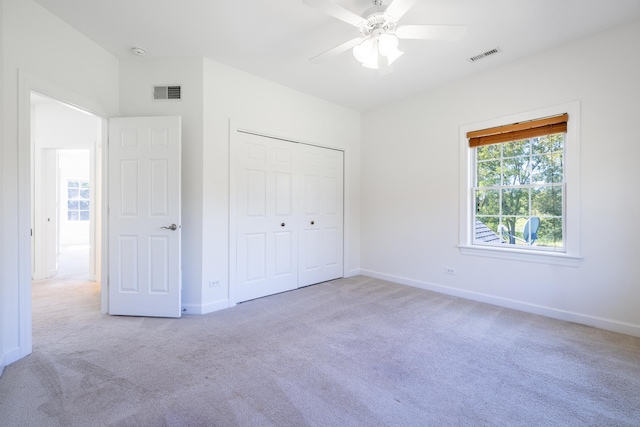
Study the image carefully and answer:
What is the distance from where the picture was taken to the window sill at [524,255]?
2.92 meters

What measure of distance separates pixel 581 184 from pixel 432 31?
222 cm

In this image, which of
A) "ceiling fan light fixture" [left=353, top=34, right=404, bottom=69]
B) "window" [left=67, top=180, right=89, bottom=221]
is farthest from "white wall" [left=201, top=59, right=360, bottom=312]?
"window" [left=67, top=180, right=89, bottom=221]

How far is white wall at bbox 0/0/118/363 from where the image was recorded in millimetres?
2102

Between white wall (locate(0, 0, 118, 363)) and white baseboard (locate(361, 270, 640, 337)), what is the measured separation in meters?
4.20

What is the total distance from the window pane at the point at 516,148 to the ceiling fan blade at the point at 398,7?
89.5 inches

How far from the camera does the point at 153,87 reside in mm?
3166

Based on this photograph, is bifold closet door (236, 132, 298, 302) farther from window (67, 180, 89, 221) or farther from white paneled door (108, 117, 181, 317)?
window (67, 180, 89, 221)

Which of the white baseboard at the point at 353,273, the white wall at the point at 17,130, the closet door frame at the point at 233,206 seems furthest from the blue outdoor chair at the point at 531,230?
the white wall at the point at 17,130

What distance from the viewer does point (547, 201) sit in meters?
3.13

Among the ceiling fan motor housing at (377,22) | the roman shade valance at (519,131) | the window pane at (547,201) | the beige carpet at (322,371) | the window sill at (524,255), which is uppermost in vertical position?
the ceiling fan motor housing at (377,22)

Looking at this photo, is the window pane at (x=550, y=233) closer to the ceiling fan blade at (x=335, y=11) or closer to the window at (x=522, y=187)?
the window at (x=522, y=187)

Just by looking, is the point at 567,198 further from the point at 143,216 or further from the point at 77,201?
the point at 77,201

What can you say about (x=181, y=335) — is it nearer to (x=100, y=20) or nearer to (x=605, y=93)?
(x=100, y=20)

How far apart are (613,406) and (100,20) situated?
4.80 metres
